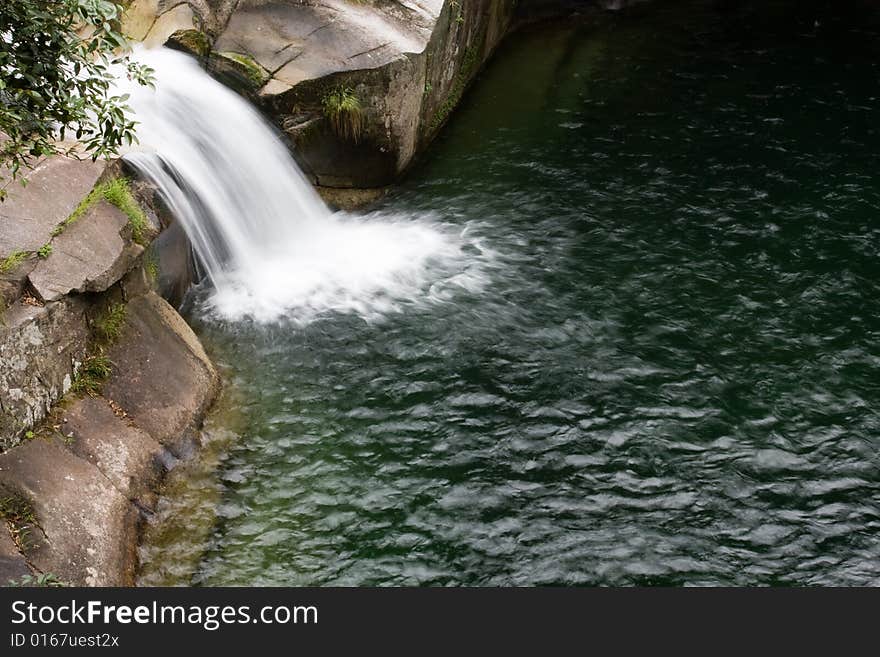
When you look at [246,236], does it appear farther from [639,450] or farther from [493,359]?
[639,450]

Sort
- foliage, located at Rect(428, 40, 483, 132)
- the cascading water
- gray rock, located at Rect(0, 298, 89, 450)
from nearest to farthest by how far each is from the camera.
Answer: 1. gray rock, located at Rect(0, 298, 89, 450)
2. the cascading water
3. foliage, located at Rect(428, 40, 483, 132)

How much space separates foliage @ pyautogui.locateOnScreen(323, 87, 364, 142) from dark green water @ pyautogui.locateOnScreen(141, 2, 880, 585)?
157 centimetres

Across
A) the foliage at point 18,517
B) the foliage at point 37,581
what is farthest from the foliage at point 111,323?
the foliage at point 37,581

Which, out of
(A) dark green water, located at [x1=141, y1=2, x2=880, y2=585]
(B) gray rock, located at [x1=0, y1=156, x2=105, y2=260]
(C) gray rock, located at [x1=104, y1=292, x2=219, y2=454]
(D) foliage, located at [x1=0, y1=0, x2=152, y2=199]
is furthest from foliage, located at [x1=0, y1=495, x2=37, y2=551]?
(D) foliage, located at [x1=0, y1=0, x2=152, y2=199]

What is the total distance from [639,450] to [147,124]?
8.75 m

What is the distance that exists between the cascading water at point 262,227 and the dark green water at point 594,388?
61cm

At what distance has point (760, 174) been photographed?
17.4m

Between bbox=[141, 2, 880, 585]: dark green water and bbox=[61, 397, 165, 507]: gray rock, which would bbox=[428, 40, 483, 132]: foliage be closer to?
bbox=[141, 2, 880, 585]: dark green water

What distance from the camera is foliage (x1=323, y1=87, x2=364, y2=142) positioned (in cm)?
1627

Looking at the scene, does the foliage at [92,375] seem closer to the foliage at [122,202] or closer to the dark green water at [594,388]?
the dark green water at [594,388]

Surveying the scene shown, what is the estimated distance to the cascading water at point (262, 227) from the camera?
47.1ft

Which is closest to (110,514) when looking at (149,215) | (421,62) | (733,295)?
(149,215)

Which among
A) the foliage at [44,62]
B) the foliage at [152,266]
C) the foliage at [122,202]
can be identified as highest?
the foliage at [44,62]

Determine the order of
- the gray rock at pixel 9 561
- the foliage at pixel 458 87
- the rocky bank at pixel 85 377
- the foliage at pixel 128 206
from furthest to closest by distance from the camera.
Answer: the foliage at pixel 458 87 < the foliage at pixel 128 206 < the rocky bank at pixel 85 377 < the gray rock at pixel 9 561
